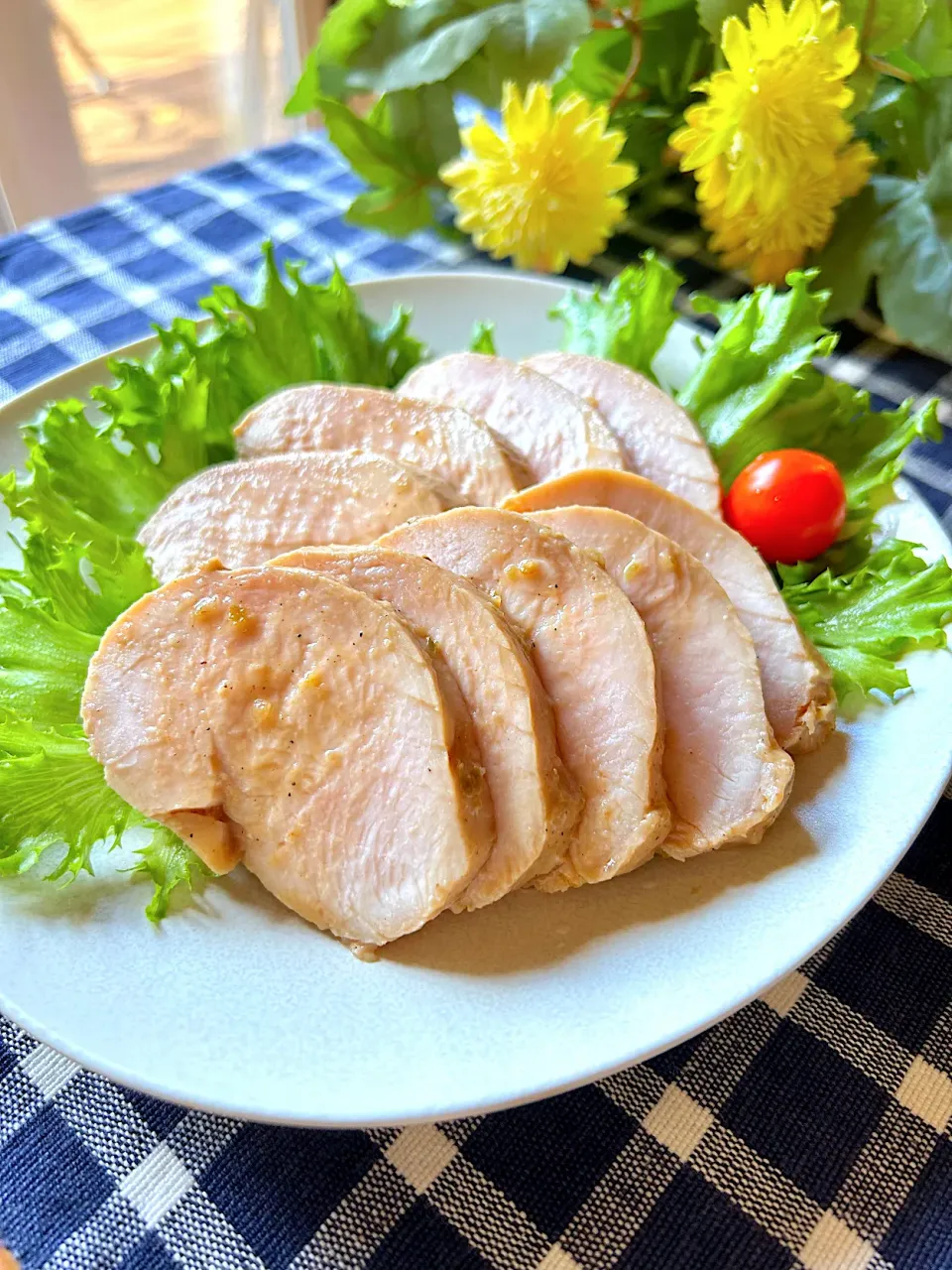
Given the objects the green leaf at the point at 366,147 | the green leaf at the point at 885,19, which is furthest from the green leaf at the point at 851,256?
the green leaf at the point at 366,147

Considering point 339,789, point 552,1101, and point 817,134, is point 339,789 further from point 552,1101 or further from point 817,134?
point 817,134

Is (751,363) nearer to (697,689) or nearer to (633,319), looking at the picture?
(633,319)

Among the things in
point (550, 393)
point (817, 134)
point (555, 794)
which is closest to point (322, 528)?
point (550, 393)

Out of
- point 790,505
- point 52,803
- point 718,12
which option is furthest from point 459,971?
point 718,12

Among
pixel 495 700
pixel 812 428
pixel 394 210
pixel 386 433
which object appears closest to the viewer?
pixel 495 700

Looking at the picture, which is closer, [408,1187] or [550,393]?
[408,1187]
